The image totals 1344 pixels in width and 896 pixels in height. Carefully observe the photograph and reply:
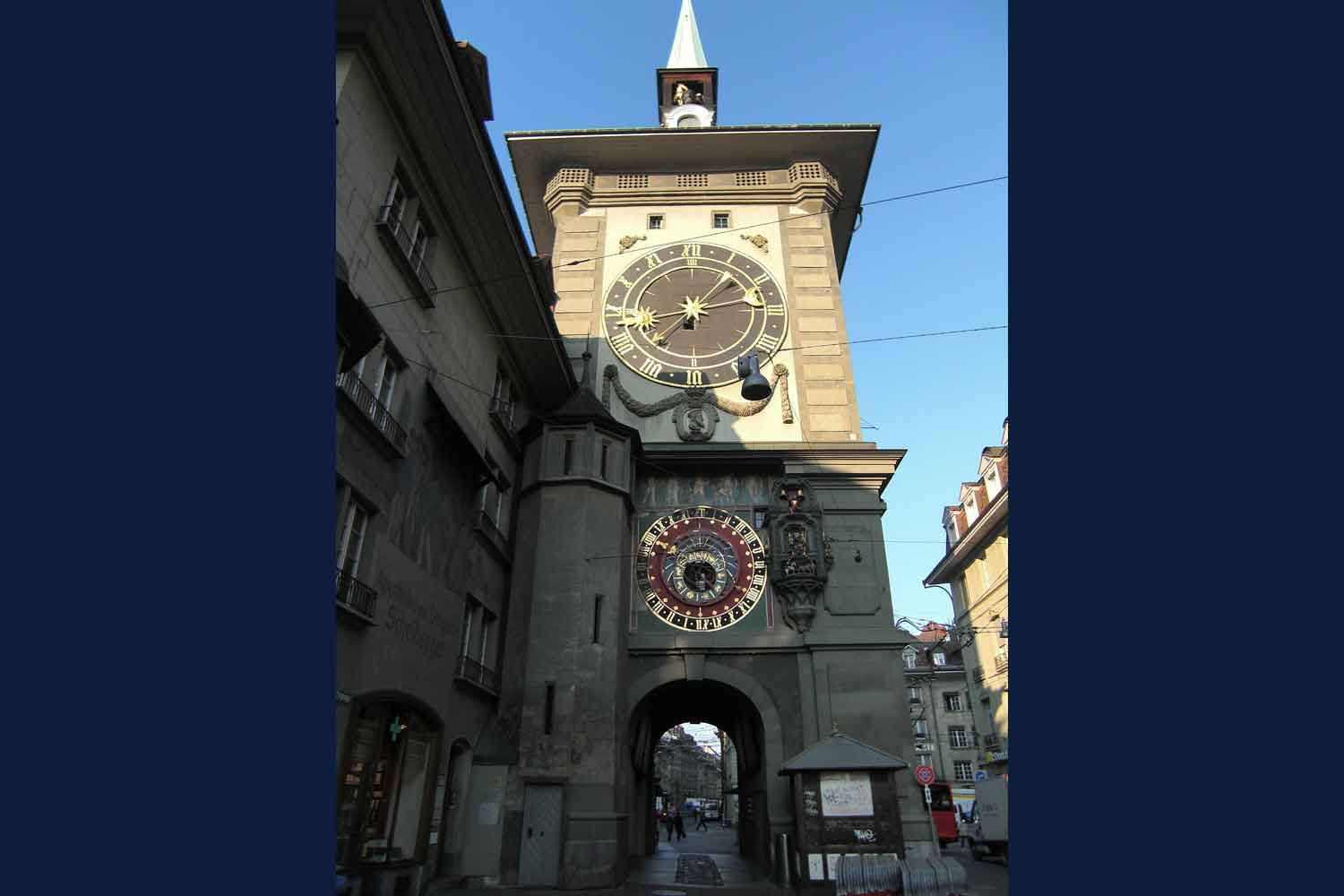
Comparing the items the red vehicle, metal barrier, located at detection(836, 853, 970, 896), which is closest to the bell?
metal barrier, located at detection(836, 853, 970, 896)

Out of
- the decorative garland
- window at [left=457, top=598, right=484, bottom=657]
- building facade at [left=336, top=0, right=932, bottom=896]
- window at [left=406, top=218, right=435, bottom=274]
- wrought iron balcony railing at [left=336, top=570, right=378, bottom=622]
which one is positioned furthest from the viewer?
the decorative garland

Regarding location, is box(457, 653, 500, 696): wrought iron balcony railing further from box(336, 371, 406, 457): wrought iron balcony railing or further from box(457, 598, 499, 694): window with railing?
box(336, 371, 406, 457): wrought iron balcony railing

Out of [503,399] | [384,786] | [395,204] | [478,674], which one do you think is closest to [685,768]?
[503,399]

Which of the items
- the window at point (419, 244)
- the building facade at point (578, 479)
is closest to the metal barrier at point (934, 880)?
the building facade at point (578, 479)

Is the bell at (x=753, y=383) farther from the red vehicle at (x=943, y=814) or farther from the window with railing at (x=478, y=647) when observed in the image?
the red vehicle at (x=943, y=814)

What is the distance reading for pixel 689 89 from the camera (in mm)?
35594

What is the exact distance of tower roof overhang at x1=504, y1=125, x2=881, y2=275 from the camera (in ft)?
89.2

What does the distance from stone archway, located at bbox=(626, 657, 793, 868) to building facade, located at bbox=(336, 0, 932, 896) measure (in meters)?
0.11

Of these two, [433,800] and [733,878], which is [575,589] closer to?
[433,800]

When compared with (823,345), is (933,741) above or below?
below

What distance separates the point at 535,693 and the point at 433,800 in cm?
326

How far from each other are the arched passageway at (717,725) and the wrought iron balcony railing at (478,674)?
3.70m

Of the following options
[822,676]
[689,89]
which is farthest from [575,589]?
[689,89]

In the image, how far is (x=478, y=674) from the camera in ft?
52.4
